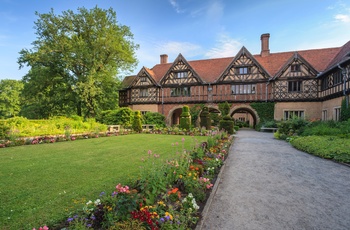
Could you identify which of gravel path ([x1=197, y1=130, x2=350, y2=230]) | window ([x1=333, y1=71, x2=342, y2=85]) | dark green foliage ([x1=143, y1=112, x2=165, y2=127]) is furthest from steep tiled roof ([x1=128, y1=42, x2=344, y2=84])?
gravel path ([x1=197, y1=130, x2=350, y2=230])

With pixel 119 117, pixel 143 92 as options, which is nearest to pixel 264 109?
pixel 143 92

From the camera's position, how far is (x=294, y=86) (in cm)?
2241

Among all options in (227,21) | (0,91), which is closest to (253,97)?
(227,21)

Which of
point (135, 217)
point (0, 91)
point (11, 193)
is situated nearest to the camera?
point (135, 217)

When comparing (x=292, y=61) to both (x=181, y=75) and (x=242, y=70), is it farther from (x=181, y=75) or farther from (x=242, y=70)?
(x=181, y=75)

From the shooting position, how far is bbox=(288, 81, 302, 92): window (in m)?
22.3

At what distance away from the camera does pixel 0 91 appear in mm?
42375

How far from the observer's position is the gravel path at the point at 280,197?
11.2 feet

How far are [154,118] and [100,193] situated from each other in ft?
74.4

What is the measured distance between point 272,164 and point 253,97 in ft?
59.6

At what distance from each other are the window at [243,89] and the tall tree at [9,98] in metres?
45.7

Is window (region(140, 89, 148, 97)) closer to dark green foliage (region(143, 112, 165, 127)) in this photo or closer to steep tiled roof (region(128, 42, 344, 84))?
steep tiled roof (region(128, 42, 344, 84))

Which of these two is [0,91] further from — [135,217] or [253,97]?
[135,217]

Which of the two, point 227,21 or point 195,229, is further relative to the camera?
point 227,21
